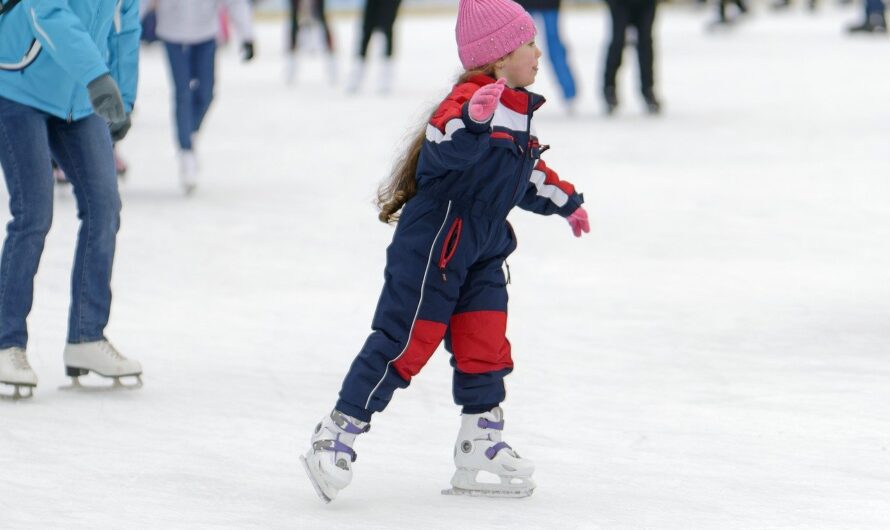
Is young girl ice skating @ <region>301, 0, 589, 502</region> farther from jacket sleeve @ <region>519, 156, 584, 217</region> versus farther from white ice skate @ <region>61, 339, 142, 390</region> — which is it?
white ice skate @ <region>61, 339, 142, 390</region>

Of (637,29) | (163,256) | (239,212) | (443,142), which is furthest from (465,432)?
(637,29)

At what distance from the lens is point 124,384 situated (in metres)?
5.11

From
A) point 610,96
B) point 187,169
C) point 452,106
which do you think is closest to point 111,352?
point 452,106

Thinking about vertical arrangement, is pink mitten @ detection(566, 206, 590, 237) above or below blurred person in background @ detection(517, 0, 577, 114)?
above

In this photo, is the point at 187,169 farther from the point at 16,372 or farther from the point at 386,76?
the point at 386,76

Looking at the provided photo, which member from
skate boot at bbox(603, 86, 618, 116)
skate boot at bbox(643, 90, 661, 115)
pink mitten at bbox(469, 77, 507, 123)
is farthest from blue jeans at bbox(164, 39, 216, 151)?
pink mitten at bbox(469, 77, 507, 123)

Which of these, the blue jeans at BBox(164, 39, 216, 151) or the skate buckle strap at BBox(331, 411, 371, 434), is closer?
the skate buckle strap at BBox(331, 411, 371, 434)

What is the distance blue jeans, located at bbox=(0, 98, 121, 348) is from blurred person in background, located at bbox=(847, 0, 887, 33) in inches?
660

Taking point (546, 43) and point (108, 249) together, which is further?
point (546, 43)

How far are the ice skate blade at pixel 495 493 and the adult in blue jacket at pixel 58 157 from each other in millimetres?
1416

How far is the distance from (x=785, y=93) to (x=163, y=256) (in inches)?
326

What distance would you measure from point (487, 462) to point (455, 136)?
0.77 m

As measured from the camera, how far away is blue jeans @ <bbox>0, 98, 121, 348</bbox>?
477 centimetres

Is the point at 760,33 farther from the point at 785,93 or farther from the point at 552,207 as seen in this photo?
the point at 552,207
